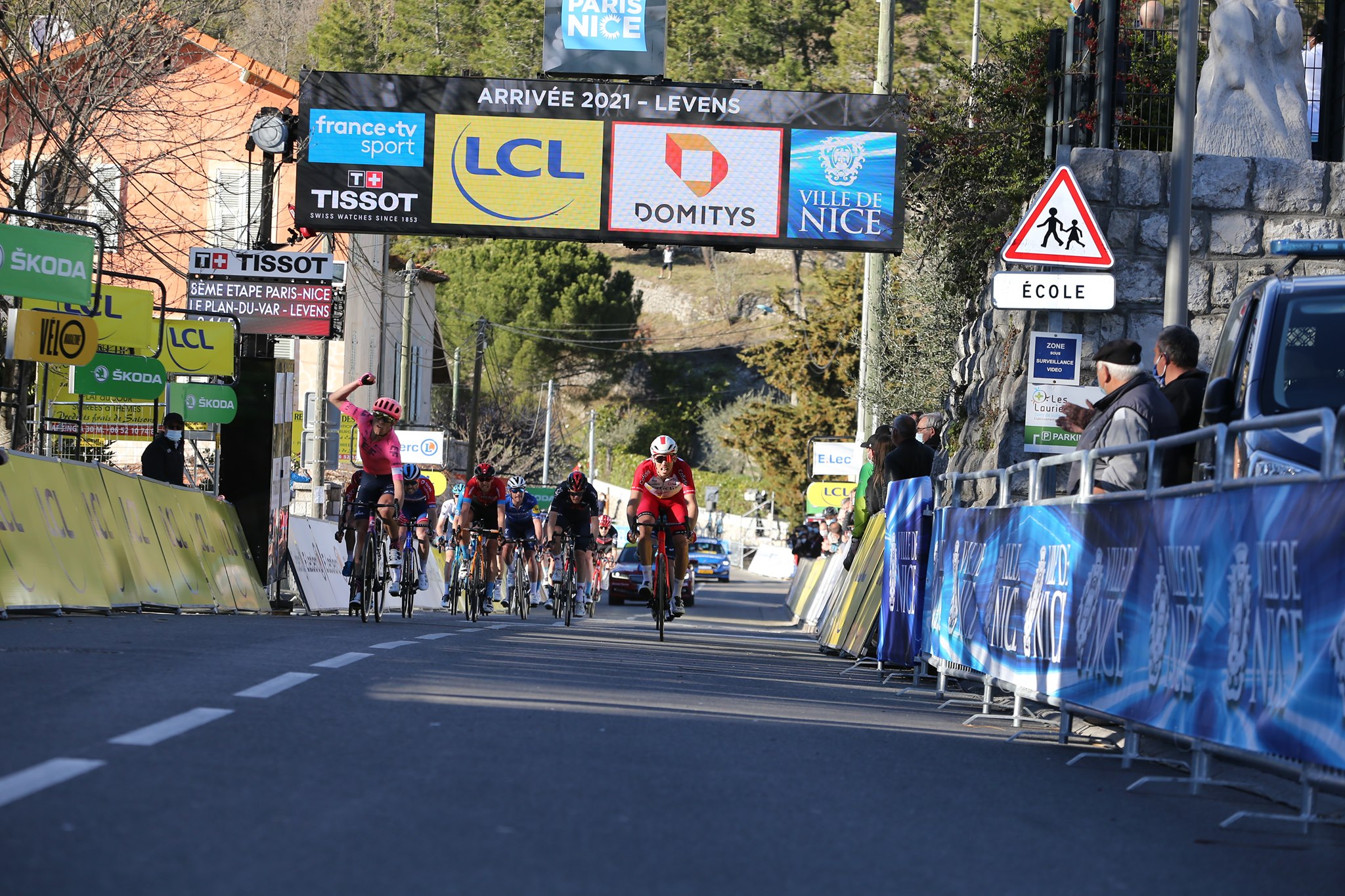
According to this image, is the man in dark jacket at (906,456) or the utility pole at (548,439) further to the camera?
the utility pole at (548,439)

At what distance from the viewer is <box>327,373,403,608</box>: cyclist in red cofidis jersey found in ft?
55.1

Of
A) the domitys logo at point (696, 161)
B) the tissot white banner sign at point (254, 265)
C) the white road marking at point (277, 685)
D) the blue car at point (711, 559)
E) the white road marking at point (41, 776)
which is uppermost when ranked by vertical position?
the domitys logo at point (696, 161)

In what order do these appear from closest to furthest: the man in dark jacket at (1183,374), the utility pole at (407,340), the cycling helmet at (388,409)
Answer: the man in dark jacket at (1183,374) < the cycling helmet at (388,409) < the utility pole at (407,340)

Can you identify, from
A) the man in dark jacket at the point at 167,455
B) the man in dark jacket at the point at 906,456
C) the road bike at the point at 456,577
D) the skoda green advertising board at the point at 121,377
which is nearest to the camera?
the man in dark jacket at the point at 906,456

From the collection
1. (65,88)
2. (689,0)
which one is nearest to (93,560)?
(65,88)

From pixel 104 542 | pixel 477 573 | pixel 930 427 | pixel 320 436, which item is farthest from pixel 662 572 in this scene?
pixel 320 436

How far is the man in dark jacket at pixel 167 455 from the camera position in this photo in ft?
63.6

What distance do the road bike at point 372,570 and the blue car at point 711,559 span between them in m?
46.2

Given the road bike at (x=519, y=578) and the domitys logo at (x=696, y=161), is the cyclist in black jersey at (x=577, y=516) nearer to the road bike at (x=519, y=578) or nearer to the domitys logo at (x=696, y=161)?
the road bike at (x=519, y=578)

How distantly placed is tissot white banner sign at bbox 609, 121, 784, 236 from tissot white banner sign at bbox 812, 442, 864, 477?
16135 mm

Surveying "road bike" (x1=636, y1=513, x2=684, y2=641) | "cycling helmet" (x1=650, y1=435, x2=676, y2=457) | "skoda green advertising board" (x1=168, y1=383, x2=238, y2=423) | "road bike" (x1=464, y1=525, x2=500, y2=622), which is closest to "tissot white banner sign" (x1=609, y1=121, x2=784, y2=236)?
"road bike" (x1=464, y1=525, x2=500, y2=622)

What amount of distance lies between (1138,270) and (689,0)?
341 ft

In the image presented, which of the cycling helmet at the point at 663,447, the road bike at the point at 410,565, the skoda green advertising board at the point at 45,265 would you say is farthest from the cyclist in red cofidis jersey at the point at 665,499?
the skoda green advertising board at the point at 45,265

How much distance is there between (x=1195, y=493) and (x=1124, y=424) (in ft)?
8.87
